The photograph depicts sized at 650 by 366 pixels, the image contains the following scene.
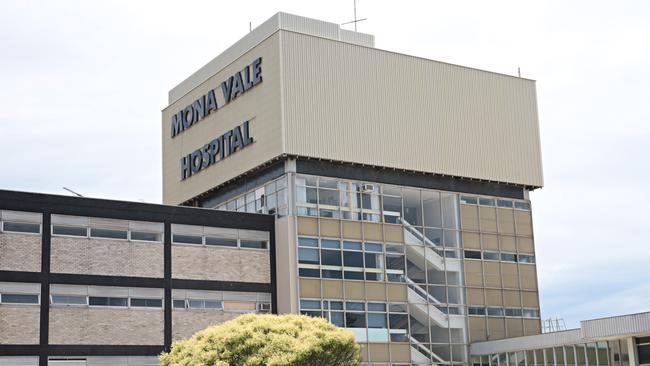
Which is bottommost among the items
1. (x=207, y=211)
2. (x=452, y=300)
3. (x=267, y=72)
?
(x=452, y=300)

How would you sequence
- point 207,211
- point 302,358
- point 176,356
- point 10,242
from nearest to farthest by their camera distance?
point 302,358 → point 176,356 → point 10,242 → point 207,211

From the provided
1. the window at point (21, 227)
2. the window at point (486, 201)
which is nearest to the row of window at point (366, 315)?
the window at point (486, 201)

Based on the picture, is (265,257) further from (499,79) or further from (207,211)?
(499,79)

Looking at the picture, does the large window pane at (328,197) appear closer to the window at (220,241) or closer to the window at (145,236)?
the window at (220,241)

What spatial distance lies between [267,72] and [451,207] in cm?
1322

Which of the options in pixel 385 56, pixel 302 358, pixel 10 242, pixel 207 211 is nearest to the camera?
pixel 302 358

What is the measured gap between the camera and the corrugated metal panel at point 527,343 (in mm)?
53750

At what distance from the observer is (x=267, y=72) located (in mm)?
58688

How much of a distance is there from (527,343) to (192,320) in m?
17.3

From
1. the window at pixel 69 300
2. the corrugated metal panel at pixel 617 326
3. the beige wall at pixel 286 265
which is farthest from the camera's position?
the beige wall at pixel 286 265

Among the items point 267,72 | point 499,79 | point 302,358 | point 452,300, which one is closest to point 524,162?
point 499,79

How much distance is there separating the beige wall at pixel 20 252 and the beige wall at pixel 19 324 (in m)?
1.83

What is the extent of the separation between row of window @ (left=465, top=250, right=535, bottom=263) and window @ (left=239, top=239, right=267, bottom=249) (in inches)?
477

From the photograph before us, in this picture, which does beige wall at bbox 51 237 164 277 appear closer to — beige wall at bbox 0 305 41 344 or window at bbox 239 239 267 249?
beige wall at bbox 0 305 41 344
